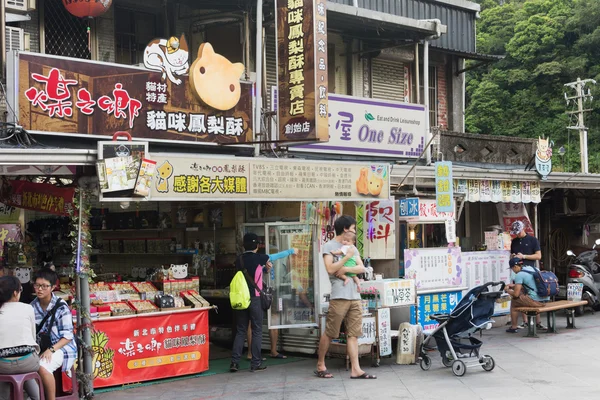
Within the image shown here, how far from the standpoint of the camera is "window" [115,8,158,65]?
13.2 metres

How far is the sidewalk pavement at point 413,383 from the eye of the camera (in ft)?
30.8

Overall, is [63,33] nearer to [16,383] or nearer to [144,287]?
[144,287]

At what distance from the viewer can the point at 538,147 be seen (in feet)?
52.0

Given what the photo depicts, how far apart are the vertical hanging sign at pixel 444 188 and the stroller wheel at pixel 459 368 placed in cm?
Answer: 333

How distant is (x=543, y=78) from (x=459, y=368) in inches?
1483

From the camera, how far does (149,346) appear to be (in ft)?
34.1

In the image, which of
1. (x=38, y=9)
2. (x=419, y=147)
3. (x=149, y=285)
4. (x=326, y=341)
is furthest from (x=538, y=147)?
(x=38, y=9)

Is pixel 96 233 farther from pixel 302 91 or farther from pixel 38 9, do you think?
pixel 302 91

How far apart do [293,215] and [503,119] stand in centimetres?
3526

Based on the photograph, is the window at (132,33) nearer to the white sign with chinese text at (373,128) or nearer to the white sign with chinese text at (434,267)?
the white sign with chinese text at (373,128)

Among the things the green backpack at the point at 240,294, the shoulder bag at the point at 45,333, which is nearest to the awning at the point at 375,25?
the green backpack at the point at 240,294

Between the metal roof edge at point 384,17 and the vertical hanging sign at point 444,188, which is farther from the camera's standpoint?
the metal roof edge at point 384,17

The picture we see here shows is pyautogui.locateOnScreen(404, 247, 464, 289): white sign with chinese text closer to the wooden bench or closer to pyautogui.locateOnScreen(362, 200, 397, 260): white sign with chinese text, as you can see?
pyautogui.locateOnScreen(362, 200, 397, 260): white sign with chinese text

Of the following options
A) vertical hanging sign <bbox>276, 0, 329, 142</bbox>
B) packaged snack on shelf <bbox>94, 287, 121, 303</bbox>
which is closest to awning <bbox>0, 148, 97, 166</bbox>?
packaged snack on shelf <bbox>94, 287, 121, 303</bbox>
